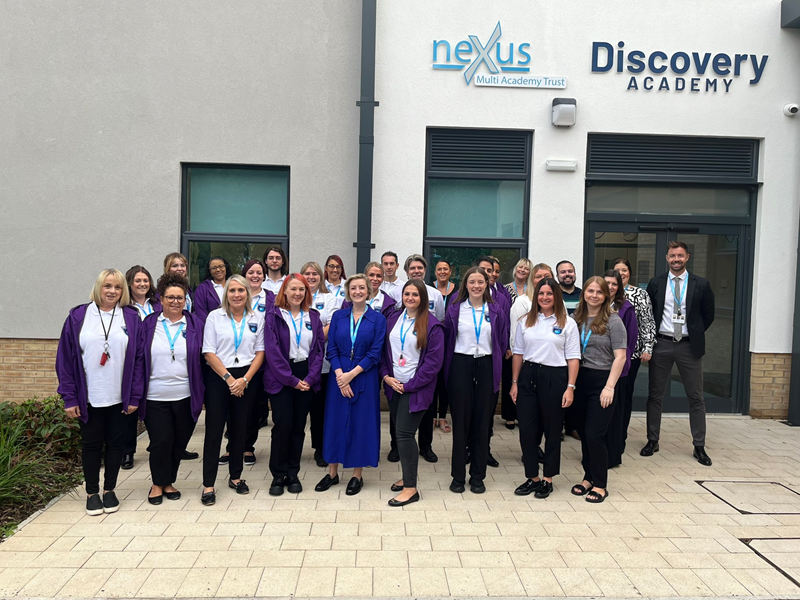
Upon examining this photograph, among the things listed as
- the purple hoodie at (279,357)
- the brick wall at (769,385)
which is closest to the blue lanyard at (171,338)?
the purple hoodie at (279,357)

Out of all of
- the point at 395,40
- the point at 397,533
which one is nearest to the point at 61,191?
the point at 395,40

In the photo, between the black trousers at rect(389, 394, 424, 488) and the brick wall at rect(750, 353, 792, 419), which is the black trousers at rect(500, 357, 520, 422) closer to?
the black trousers at rect(389, 394, 424, 488)

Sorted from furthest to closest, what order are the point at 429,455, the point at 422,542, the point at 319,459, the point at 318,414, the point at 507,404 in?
1. the point at 507,404
2. the point at 429,455
3. the point at 319,459
4. the point at 318,414
5. the point at 422,542

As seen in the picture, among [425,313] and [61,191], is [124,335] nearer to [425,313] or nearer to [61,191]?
[425,313]

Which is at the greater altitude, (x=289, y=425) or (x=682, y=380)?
(x=682, y=380)

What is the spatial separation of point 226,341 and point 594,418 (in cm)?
307

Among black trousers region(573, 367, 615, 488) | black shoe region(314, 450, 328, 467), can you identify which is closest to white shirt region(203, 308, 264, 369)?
black shoe region(314, 450, 328, 467)

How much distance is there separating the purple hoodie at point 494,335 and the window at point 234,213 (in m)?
3.63

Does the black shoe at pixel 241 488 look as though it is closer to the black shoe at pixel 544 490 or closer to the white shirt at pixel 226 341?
the white shirt at pixel 226 341

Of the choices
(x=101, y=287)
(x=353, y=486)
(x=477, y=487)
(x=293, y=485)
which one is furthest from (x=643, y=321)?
(x=101, y=287)

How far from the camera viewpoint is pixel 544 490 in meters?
5.11

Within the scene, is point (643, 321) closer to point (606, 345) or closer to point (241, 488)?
point (606, 345)

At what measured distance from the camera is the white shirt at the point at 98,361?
4570 mm

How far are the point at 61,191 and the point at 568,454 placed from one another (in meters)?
6.94
